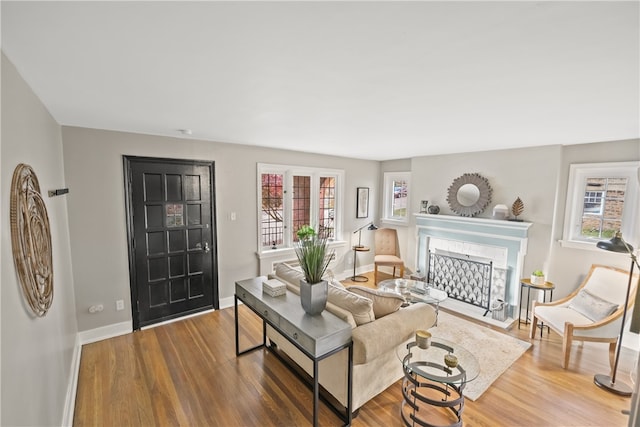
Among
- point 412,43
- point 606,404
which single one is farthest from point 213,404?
point 606,404

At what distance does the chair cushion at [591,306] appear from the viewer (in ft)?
9.38

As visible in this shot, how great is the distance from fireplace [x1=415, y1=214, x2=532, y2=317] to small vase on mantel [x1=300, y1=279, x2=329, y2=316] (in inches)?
114

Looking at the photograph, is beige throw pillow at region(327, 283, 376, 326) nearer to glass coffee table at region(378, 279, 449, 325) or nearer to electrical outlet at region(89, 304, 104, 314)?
glass coffee table at region(378, 279, 449, 325)

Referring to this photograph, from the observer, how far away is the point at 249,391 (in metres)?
2.42

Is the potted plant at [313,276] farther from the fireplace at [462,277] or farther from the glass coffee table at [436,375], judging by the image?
the fireplace at [462,277]

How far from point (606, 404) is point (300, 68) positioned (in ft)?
11.4

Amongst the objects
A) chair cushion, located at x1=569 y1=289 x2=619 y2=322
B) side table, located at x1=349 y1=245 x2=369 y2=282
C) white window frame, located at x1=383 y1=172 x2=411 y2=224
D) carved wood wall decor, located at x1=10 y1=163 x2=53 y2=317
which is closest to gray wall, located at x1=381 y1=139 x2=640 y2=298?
chair cushion, located at x1=569 y1=289 x2=619 y2=322

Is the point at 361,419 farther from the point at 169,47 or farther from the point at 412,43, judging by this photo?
the point at 169,47

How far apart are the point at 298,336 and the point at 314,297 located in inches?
11.6

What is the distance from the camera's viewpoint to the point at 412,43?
1204 millimetres

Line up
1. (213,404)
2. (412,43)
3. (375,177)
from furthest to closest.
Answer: (375,177)
(213,404)
(412,43)

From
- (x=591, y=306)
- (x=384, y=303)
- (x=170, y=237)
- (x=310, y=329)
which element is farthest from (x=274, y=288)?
(x=591, y=306)

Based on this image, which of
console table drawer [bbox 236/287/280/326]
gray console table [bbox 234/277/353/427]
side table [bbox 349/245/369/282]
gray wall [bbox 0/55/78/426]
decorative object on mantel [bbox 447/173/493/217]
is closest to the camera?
gray wall [bbox 0/55/78/426]

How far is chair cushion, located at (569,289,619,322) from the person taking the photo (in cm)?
286
